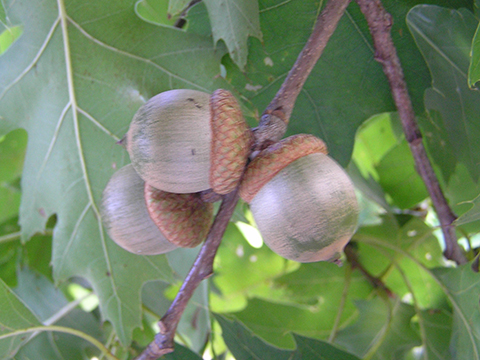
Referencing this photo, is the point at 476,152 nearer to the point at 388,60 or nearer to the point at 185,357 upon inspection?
the point at 388,60

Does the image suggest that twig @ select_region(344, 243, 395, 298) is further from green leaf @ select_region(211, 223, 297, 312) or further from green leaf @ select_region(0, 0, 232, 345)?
green leaf @ select_region(0, 0, 232, 345)

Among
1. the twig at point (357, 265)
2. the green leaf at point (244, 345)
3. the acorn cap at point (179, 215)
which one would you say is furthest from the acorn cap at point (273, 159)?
the twig at point (357, 265)

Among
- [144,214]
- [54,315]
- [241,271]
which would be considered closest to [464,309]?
[144,214]

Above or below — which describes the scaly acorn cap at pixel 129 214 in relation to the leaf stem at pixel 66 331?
above

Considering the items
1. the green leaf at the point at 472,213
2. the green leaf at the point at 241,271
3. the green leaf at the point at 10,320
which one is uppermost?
the green leaf at the point at 472,213

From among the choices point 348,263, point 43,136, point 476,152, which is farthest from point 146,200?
point 348,263

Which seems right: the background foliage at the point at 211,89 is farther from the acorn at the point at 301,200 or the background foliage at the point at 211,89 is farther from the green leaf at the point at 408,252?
the acorn at the point at 301,200
